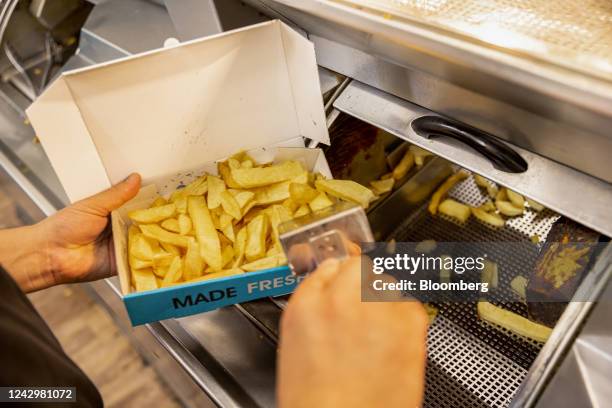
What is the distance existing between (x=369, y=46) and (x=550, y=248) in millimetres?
549

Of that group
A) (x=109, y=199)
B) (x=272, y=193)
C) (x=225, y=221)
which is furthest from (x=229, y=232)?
(x=109, y=199)

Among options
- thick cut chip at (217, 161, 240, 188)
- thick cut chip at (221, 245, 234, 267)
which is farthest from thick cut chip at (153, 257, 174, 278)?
thick cut chip at (217, 161, 240, 188)

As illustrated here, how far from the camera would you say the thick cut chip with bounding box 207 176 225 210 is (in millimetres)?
1112

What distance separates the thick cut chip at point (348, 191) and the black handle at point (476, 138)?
172mm

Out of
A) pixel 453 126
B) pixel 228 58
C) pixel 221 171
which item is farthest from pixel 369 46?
pixel 221 171

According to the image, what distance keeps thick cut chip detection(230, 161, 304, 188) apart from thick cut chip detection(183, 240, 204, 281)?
186 millimetres

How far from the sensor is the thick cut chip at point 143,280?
101cm

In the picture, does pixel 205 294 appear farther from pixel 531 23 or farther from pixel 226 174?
pixel 531 23

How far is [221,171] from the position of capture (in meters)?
1.17

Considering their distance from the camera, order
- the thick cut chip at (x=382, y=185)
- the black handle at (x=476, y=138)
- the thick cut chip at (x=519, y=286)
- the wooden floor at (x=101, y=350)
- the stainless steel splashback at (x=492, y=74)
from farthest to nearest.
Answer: the wooden floor at (x=101, y=350) < the thick cut chip at (x=382, y=185) < the thick cut chip at (x=519, y=286) < the black handle at (x=476, y=138) < the stainless steel splashback at (x=492, y=74)

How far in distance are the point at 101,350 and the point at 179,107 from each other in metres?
→ 1.44

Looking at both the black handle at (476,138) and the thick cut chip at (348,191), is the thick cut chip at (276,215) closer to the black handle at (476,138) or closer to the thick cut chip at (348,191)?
the thick cut chip at (348,191)

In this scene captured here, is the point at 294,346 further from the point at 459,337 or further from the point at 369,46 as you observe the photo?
the point at 459,337

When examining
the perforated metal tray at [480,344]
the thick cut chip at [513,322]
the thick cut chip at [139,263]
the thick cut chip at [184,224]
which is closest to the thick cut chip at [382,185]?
the perforated metal tray at [480,344]
